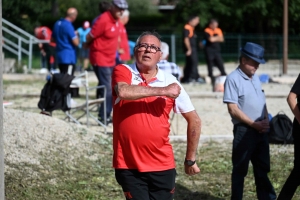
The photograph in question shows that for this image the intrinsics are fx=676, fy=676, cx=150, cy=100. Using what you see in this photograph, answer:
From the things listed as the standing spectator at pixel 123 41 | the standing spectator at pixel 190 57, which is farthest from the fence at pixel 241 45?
the standing spectator at pixel 123 41

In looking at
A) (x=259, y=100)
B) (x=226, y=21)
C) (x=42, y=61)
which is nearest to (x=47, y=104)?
(x=259, y=100)

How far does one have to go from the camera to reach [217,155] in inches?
→ 358

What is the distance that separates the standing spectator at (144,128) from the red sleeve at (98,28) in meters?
6.47

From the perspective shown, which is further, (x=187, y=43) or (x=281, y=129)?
(x=187, y=43)

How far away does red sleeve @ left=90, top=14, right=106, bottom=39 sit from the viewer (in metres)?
11.2

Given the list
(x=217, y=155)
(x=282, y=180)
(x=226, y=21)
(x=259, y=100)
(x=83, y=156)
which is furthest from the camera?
(x=226, y=21)

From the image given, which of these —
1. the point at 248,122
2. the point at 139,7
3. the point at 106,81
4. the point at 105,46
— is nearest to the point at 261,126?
the point at 248,122

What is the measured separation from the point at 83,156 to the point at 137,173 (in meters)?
3.85

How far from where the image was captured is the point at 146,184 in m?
4.80

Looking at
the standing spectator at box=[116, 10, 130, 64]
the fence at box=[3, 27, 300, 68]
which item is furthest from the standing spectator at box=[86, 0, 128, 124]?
the fence at box=[3, 27, 300, 68]

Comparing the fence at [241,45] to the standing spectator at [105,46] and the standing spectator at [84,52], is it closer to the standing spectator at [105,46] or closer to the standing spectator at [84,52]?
the standing spectator at [84,52]

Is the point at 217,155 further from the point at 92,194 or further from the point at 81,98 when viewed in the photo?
the point at 81,98

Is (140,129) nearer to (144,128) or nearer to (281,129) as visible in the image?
(144,128)

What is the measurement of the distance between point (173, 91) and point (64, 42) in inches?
370
